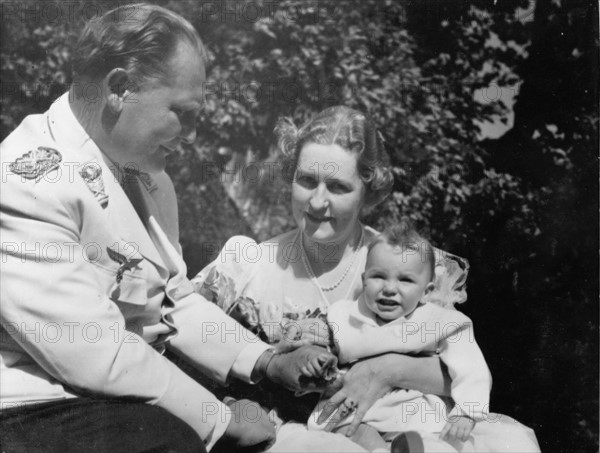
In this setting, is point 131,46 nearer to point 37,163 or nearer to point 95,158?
point 95,158

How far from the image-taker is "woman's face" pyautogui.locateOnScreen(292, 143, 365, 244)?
2686 mm

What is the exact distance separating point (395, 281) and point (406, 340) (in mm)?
205

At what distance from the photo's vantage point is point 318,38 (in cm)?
288

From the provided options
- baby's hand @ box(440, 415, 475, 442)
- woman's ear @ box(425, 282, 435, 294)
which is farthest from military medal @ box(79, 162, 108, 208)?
baby's hand @ box(440, 415, 475, 442)

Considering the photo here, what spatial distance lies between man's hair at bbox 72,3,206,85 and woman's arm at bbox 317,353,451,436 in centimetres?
116

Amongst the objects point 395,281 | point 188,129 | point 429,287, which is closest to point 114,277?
point 188,129

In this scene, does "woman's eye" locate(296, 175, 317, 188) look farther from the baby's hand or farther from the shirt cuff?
the baby's hand

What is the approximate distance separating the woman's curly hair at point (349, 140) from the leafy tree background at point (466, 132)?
0.09 meters

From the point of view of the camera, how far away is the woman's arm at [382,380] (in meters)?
2.51

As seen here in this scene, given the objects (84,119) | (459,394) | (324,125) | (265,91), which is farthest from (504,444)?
(84,119)

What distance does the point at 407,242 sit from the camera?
257cm

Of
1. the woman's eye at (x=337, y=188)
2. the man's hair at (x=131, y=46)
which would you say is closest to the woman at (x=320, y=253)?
the woman's eye at (x=337, y=188)

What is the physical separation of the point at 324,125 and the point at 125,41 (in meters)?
0.75

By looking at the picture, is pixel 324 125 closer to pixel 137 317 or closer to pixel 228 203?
pixel 228 203
